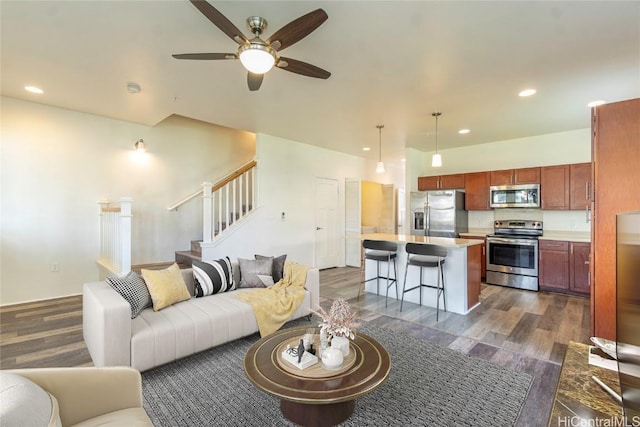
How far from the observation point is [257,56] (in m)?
1.96

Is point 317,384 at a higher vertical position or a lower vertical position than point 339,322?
lower

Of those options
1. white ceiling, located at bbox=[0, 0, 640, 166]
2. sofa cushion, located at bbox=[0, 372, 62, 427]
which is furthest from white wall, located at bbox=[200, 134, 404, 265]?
sofa cushion, located at bbox=[0, 372, 62, 427]

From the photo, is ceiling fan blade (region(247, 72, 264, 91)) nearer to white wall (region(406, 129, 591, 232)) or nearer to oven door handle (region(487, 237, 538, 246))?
white wall (region(406, 129, 591, 232))

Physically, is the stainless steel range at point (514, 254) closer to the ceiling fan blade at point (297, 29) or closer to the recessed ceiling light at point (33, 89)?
the ceiling fan blade at point (297, 29)

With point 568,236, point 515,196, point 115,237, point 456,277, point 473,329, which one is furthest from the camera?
point 515,196

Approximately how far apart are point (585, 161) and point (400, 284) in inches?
147

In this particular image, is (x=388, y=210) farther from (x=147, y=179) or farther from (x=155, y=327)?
(x=155, y=327)

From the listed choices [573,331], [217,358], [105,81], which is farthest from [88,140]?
[573,331]

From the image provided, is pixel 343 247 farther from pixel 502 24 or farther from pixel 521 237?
pixel 502 24

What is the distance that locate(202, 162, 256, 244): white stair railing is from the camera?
4324 millimetres

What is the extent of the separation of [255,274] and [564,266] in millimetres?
4703

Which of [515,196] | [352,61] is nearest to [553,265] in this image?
[515,196]

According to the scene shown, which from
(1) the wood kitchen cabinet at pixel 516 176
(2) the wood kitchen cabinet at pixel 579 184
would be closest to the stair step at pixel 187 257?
(1) the wood kitchen cabinet at pixel 516 176

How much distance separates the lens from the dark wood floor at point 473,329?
2.39 metres
